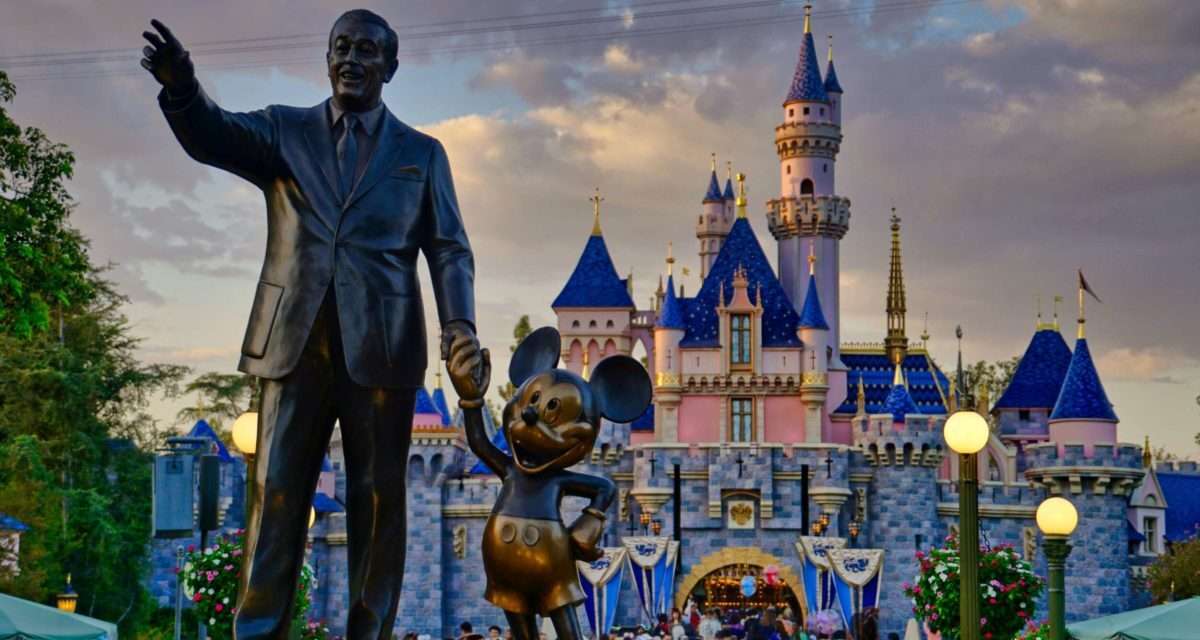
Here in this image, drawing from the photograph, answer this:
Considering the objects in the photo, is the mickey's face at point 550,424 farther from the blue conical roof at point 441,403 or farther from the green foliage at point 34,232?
the blue conical roof at point 441,403

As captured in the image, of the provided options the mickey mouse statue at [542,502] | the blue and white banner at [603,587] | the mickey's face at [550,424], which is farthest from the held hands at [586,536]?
the blue and white banner at [603,587]

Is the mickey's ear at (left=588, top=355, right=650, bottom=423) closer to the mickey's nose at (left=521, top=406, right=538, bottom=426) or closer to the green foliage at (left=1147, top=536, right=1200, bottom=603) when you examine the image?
the mickey's nose at (left=521, top=406, right=538, bottom=426)

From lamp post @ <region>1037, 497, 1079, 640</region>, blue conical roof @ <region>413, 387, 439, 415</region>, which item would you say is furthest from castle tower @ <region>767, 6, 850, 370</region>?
lamp post @ <region>1037, 497, 1079, 640</region>

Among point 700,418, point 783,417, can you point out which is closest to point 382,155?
point 783,417

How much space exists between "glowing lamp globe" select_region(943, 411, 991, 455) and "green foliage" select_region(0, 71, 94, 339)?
10550mm

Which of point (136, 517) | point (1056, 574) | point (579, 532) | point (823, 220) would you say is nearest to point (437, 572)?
point (136, 517)

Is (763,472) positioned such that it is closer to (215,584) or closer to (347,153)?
(215,584)

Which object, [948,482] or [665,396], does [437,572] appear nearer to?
[665,396]

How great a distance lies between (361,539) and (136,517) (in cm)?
3430

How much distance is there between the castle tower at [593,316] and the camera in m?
55.3

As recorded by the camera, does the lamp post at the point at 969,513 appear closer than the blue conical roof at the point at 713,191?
Yes

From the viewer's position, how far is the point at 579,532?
24.4 feet

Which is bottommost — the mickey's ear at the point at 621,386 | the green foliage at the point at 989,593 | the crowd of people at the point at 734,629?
the crowd of people at the point at 734,629

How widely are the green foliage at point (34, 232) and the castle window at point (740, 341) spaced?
3304 centimetres
